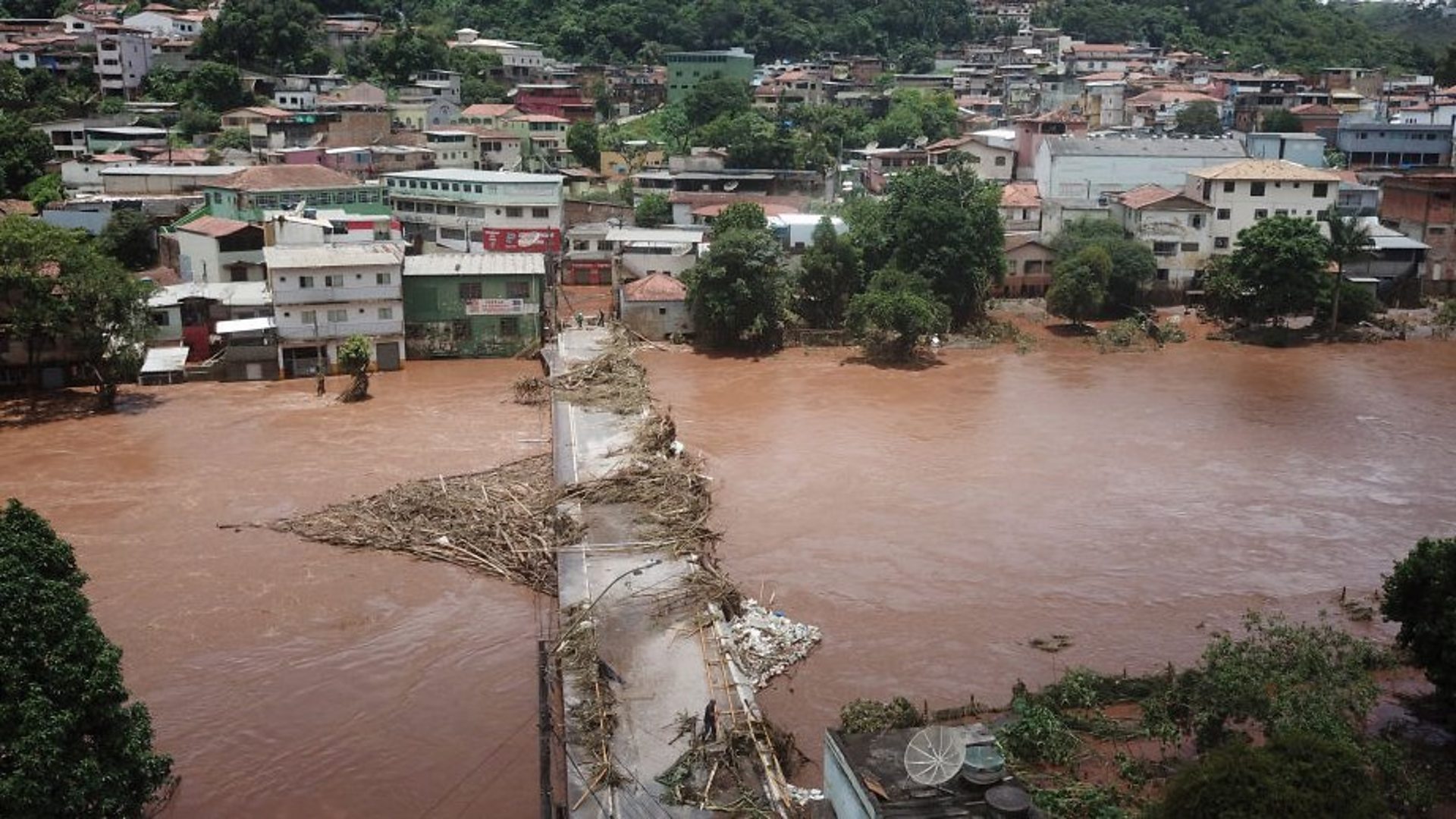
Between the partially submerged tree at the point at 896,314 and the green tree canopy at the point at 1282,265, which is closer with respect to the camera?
the partially submerged tree at the point at 896,314

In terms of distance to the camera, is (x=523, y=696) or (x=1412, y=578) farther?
(x=523, y=696)

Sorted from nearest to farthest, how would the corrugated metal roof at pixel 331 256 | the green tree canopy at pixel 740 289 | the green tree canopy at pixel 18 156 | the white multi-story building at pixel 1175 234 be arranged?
the corrugated metal roof at pixel 331 256 < the green tree canopy at pixel 740 289 < the white multi-story building at pixel 1175 234 < the green tree canopy at pixel 18 156

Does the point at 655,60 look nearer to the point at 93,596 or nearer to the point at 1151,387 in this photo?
the point at 1151,387

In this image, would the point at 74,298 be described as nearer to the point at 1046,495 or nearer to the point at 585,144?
the point at 1046,495

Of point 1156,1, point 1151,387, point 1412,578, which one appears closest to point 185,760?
point 1412,578

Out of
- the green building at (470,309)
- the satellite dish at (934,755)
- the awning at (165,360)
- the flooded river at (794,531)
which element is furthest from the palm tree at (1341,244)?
the awning at (165,360)

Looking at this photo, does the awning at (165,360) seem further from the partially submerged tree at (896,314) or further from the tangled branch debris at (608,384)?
the partially submerged tree at (896,314)

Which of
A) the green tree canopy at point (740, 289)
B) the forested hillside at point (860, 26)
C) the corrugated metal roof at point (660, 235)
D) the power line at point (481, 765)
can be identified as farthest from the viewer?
the forested hillside at point (860, 26)
